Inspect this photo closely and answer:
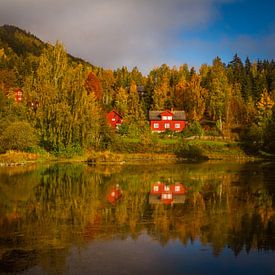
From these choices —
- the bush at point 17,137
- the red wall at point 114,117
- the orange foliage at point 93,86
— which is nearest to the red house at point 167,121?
the red wall at point 114,117

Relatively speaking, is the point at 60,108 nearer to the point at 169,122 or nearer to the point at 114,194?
the point at 114,194

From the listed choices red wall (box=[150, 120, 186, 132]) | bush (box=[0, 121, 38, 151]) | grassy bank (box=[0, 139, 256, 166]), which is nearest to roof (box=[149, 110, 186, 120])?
red wall (box=[150, 120, 186, 132])

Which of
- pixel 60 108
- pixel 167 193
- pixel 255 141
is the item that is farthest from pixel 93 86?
pixel 167 193

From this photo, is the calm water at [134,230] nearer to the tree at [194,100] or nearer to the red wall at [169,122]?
the red wall at [169,122]

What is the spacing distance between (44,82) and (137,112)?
32820mm

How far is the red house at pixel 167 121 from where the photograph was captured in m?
89.0

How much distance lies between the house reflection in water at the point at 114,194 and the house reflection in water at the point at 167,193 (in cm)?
208

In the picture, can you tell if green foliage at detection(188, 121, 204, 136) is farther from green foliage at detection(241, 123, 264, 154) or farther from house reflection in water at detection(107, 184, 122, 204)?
house reflection in water at detection(107, 184, 122, 204)

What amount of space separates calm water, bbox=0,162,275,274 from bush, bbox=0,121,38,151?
2183cm

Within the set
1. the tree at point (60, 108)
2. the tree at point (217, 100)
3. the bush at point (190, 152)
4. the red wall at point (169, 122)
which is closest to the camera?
the tree at point (60, 108)

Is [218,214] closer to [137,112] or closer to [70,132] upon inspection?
[70,132]

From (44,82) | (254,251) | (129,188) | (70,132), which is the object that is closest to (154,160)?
(70,132)

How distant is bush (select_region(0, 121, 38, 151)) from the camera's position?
5388 cm

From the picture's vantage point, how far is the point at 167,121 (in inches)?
3509
